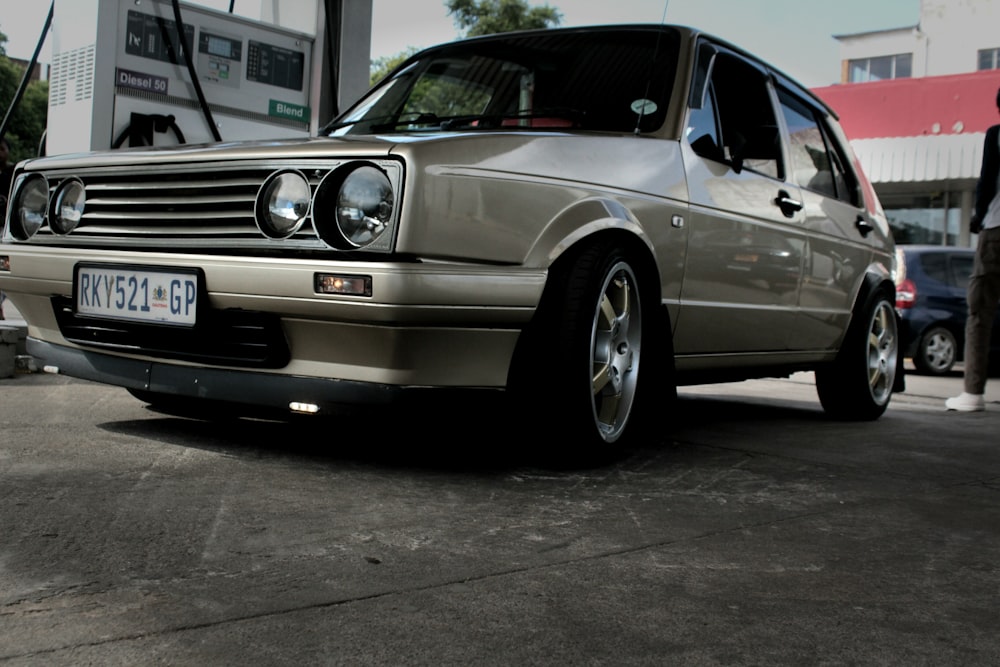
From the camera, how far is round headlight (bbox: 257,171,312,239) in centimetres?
312

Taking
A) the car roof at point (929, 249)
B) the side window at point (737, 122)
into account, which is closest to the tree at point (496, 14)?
the car roof at point (929, 249)

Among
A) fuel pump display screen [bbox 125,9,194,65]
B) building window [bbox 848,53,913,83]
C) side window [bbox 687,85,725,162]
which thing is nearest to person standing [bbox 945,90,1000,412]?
side window [bbox 687,85,725,162]

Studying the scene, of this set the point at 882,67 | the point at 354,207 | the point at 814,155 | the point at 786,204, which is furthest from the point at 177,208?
the point at 882,67

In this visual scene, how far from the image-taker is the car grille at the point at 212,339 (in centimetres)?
319

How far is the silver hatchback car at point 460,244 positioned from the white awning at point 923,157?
52.4 ft

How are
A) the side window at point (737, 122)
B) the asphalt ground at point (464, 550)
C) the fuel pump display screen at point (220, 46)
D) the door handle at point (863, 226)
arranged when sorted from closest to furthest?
the asphalt ground at point (464, 550) < the side window at point (737, 122) < the door handle at point (863, 226) < the fuel pump display screen at point (220, 46)

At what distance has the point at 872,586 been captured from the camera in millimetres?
2340

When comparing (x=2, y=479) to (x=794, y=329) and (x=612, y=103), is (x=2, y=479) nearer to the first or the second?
(x=612, y=103)

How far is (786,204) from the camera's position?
4750mm

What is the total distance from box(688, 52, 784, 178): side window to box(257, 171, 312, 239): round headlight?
164cm

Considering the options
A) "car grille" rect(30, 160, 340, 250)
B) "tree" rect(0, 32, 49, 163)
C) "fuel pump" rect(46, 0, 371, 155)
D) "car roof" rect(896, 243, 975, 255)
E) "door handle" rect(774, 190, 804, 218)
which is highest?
"tree" rect(0, 32, 49, 163)

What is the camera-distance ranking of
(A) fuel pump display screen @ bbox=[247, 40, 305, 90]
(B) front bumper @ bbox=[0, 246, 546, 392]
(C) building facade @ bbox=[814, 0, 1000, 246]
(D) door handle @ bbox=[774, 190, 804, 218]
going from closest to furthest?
(B) front bumper @ bbox=[0, 246, 546, 392], (D) door handle @ bbox=[774, 190, 804, 218], (A) fuel pump display screen @ bbox=[247, 40, 305, 90], (C) building facade @ bbox=[814, 0, 1000, 246]

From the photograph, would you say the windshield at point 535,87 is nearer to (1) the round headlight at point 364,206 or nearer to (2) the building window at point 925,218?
(1) the round headlight at point 364,206

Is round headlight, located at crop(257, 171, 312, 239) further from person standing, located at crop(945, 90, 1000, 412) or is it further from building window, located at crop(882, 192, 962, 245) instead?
building window, located at crop(882, 192, 962, 245)
